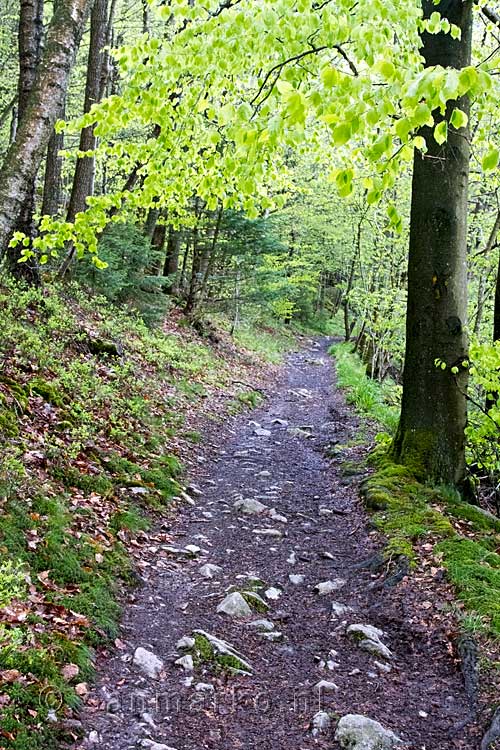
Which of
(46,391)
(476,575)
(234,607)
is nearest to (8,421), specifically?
(46,391)

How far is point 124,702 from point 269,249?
1542cm

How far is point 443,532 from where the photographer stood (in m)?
6.02

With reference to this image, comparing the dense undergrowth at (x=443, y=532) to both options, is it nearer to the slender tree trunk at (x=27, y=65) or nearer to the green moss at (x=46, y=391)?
the green moss at (x=46, y=391)

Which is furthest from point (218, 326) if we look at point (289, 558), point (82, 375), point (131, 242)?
point (289, 558)

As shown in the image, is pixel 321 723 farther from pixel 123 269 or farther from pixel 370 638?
pixel 123 269

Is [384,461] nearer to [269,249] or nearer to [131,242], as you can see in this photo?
[131,242]

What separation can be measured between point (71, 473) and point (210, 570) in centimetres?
190

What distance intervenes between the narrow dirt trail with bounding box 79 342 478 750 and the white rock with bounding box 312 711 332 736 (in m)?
0.03

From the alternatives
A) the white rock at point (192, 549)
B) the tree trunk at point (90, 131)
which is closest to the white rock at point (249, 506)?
the white rock at point (192, 549)

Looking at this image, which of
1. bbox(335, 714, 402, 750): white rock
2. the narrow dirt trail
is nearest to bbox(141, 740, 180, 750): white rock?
the narrow dirt trail

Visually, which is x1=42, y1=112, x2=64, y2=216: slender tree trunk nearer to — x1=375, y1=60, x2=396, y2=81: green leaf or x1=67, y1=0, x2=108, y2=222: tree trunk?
x1=67, y1=0, x2=108, y2=222: tree trunk

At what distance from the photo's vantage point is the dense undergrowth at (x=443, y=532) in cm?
466

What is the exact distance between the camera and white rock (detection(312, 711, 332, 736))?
11.7ft

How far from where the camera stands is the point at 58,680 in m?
3.58
